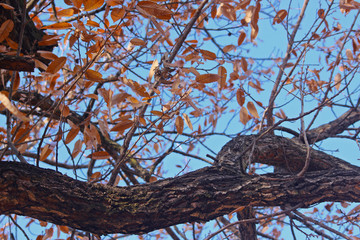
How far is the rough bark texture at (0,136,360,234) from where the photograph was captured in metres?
1.34

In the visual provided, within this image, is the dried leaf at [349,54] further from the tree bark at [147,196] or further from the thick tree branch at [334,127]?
the tree bark at [147,196]

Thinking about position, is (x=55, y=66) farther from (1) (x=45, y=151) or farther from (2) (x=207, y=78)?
(2) (x=207, y=78)

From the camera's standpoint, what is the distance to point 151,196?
1520 mm

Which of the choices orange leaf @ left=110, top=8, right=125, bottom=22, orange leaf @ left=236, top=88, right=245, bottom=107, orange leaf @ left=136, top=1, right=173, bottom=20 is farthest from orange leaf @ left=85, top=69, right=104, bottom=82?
orange leaf @ left=236, top=88, right=245, bottom=107

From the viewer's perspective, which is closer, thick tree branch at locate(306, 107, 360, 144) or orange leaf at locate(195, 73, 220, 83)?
orange leaf at locate(195, 73, 220, 83)

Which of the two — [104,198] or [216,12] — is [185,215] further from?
[216,12]

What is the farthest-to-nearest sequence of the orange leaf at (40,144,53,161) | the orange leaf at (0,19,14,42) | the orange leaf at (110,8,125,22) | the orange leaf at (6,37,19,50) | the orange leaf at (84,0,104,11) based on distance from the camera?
the orange leaf at (40,144,53,161)
the orange leaf at (6,37,19,50)
the orange leaf at (0,19,14,42)
the orange leaf at (110,8,125,22)
the orange leaf at (84,0,104,11)

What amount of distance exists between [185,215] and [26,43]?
59.9 inches

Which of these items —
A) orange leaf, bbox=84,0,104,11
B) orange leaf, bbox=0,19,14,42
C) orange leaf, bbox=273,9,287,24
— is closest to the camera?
orange leaf, bbox=84,0,104,11

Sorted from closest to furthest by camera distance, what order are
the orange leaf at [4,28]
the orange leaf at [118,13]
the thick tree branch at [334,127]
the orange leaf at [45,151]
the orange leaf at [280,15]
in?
the orange leaf at [118,13], the orange leaf at [4,28], the orange leaf at [45,151], the orange leaf at [280,15], the thick tree branch at [334,127]

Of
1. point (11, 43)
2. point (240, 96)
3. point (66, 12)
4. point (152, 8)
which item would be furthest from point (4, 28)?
point (240, 96)

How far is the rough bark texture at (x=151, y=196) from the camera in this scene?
134 centimetres

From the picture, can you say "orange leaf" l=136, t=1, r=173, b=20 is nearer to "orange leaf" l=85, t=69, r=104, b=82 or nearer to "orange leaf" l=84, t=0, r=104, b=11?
"orange leaf" l=84, t=0, r=104, b=11

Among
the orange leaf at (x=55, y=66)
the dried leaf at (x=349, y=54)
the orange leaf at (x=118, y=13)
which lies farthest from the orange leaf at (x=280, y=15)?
the orange leaf at (x=55, y=66)
